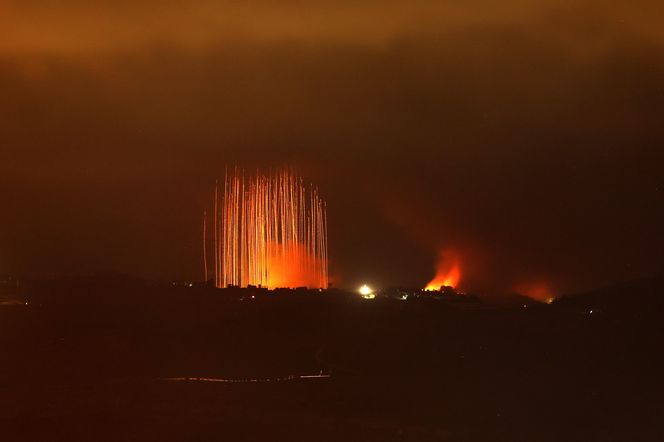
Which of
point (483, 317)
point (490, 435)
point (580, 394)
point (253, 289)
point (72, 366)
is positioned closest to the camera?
point (490, 435)

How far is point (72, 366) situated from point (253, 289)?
103ft

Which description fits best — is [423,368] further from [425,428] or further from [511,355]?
[425,428]

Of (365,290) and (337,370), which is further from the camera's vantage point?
(365,290)

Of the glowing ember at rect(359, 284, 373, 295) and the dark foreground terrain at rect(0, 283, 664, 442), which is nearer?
the dark foreground terrain at rect(0, 283, 664, 442)

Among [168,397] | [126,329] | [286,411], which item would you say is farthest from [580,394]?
[126,329]

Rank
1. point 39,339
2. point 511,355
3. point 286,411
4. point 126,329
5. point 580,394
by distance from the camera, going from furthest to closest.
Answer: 1. point 126,329
2. point 39,339
3. point 511,355
4. point 580,394
5. point 286,411

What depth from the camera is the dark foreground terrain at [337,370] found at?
58.5 ft

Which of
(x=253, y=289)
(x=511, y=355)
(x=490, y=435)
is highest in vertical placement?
(x=253, y=289)

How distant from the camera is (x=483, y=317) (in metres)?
39.0

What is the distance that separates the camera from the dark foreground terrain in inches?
703

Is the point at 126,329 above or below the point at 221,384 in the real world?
above

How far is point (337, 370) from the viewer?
26.5m

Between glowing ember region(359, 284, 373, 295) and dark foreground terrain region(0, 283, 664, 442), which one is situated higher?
glowing ember region(359, 284, 373, 295)

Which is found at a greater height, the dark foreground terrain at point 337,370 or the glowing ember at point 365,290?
the glowing ember at point 365,290
